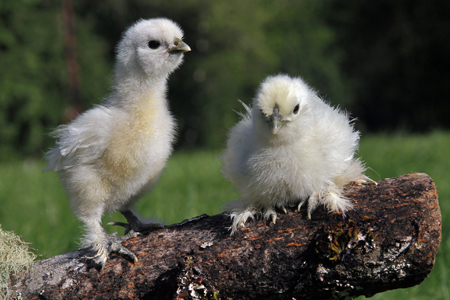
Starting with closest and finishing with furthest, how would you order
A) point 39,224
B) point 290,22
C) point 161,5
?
point 39,224, point 161,5, point 290,22

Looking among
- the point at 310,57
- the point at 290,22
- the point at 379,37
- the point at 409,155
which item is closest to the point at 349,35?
the point at 379,37

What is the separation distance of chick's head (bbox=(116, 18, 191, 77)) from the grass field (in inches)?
100

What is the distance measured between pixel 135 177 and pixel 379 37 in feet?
110

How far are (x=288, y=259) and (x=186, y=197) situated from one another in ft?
15.6

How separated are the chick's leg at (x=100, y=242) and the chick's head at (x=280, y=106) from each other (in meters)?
1.31

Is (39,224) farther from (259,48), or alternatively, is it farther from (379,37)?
(379,37)

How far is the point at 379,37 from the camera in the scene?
33438mm

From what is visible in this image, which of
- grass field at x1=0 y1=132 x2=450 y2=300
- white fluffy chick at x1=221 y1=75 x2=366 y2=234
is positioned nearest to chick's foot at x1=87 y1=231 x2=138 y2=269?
white fluffy chick at x1=221 y1=75 x2=366 y2=234

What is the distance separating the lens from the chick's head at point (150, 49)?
12.2 ft

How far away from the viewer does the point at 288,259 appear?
2836mm

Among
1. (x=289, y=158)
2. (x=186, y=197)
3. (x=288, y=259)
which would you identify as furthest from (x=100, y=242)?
(x=186, y=197)

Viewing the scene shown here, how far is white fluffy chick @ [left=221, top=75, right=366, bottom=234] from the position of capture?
2.97 metres

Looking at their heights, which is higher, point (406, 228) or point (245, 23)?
point (245, 23)

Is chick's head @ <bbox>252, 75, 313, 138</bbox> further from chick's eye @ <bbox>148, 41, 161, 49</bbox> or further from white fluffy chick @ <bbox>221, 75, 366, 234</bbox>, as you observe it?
chick's eye @ <bbox>148, 41, 161, 49</bbox>
